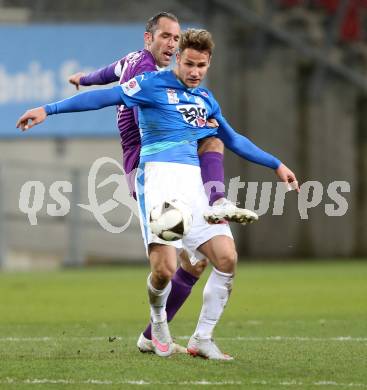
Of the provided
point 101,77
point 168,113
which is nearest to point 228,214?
point 168,113

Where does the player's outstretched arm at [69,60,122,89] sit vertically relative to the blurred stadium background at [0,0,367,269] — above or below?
above

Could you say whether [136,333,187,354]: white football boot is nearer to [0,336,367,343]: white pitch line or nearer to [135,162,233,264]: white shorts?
[135,162,233,264]: white shorts

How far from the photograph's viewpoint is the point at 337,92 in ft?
77.8

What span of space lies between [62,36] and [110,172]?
2685 mm

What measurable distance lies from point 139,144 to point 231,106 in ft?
49.8

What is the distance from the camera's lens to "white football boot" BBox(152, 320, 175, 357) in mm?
7754

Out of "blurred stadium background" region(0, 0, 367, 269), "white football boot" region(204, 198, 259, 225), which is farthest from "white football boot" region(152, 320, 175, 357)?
"blurred stadium background" region(0, 0, 367, 269)

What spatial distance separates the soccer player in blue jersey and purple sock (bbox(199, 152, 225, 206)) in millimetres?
119

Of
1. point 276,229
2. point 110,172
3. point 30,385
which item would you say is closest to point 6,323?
point 30,385

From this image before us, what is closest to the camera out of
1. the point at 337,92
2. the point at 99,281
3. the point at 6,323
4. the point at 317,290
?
the point at 6,323

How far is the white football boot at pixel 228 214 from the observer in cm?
734

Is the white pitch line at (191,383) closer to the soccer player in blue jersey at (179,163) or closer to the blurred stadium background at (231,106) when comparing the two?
the soccer player in blue jersey at (179,163)

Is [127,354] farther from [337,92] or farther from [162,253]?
[337,92]

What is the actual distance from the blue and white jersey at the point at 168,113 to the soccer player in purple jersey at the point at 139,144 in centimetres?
17
